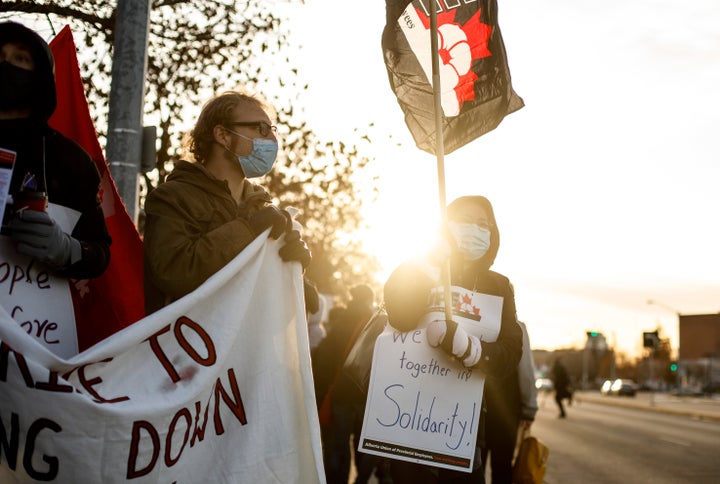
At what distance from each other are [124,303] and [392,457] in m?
1.28

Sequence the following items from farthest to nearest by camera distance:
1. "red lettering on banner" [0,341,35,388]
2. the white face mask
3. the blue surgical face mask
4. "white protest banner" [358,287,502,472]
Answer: the white face mask
"white protest banner" [358,287,502,472]
the blue surgical face mask
"red lettering on banner" [0,341,35,388]

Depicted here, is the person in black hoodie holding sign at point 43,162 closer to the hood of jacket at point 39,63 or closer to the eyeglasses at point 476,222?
the hood of jacket at point 39,63

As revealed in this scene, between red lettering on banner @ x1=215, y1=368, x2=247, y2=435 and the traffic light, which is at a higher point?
the traffic light

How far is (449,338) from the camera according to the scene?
3.44 m

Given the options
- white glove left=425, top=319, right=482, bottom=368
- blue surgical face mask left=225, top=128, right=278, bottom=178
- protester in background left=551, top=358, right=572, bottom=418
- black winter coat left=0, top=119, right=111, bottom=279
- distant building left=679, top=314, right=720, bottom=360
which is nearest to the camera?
black winter coat left=0, top=119, right=111, bottom=279

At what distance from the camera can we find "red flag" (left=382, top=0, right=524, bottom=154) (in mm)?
4129

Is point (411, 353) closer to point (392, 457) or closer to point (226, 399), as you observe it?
point (392, 457)

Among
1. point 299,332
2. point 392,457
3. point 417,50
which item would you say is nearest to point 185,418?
point 299,332

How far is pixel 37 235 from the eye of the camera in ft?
8.07

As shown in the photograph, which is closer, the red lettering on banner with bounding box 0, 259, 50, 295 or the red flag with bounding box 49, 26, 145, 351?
the red lettering on banner with bounding box 0, 259, 50, 295

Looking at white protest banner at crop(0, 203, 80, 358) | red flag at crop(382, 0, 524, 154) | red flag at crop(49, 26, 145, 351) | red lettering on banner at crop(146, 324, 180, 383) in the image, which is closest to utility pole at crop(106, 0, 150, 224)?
red flag at crop(49, 26, 145, 351)

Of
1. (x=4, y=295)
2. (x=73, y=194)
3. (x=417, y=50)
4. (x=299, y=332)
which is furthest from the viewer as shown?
(x=417, y=50)

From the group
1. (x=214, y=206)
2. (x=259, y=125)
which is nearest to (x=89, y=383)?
(x=214, y=206)

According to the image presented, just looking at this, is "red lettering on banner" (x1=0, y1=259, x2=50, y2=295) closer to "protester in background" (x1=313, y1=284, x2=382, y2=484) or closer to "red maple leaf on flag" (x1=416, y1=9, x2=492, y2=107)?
"red maple leaf on flag" (x1=416, y1=9, x2=492, y2=107)
